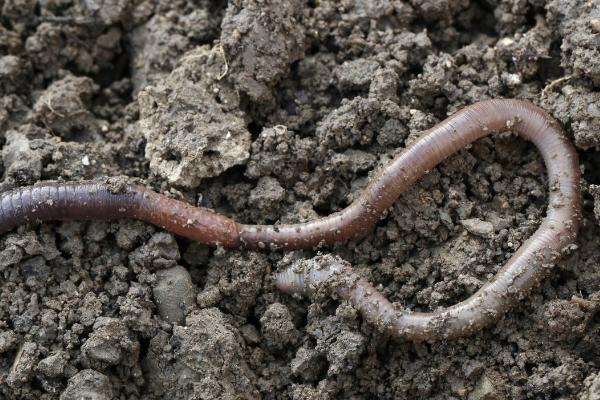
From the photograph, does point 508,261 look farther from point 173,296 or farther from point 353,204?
point 173,296

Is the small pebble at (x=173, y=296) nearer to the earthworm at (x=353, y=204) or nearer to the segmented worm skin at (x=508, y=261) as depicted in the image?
the earthworm at (x=353, y=204)

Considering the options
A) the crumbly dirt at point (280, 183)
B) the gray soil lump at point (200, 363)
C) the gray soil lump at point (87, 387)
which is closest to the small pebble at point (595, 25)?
the crumbly dirt at point (280, 183)

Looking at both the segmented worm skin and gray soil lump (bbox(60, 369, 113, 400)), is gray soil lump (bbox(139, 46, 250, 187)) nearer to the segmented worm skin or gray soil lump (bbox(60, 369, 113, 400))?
the segmented worm skin

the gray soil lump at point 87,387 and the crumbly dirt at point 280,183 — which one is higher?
the crumbly dirt at point 280,183

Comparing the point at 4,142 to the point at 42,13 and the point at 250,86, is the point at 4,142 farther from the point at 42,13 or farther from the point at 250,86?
the point at 250,86

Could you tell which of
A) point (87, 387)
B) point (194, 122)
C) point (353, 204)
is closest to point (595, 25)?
point (353, 204)

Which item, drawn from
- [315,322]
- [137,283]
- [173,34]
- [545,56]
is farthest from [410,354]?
[173,34]
